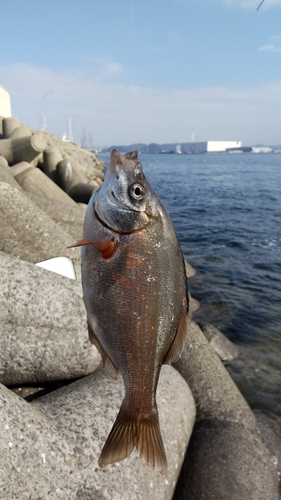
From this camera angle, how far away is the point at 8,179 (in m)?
8.83

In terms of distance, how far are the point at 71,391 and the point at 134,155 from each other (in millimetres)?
2704

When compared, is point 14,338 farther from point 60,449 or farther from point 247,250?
point 247,250

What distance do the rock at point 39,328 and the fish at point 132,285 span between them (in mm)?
2136

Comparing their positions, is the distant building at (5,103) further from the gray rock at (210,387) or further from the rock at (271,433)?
the rock at (271,433)

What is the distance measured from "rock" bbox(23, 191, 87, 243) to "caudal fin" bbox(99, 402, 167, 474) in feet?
19.4

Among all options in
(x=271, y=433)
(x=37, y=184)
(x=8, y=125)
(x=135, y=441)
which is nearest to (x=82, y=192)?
(x=37, y=184)

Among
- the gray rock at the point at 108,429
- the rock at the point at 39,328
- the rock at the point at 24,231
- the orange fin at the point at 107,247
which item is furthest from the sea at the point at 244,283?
the orange fin at the point at 107,247

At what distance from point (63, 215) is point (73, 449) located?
5552mm

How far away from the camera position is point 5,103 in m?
47.4

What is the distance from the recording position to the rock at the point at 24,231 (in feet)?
18.7

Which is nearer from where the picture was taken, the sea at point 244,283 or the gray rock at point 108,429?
the gray rock at point 108,429

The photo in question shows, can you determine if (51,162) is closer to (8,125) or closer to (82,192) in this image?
(82,192)

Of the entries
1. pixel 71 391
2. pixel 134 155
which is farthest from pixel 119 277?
pixel 71 391

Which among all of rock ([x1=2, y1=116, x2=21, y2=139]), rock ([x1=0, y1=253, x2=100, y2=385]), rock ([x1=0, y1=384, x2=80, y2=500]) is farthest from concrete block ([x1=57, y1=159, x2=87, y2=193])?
rock ([x1=0, y1=384, x2=80, y2=500])
